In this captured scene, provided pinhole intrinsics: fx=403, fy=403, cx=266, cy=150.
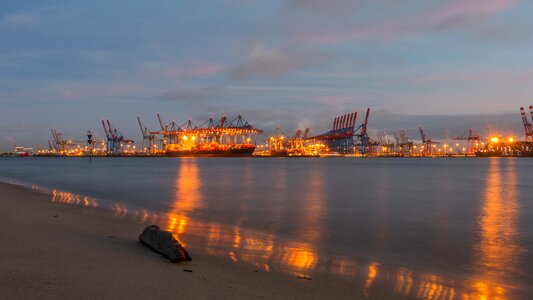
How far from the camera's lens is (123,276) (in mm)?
3562

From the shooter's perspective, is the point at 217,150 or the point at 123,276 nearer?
the point at 123,276

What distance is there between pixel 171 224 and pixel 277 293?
5.13 meters

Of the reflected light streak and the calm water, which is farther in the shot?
the calm water

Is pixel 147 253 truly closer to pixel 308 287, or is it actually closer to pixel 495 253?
pixel 308 287

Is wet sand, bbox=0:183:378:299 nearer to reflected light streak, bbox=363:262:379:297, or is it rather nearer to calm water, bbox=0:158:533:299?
reflected light streak, bbox=363:262:379:297

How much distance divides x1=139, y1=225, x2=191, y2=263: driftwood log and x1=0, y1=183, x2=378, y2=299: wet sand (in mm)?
84

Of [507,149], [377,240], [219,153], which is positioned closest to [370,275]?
[377,240]

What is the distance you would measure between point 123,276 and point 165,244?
909 millimetres

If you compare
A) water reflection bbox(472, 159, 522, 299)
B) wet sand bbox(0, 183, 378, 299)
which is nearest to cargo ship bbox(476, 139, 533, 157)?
water reflection bbox(472, 159, 522, 299)

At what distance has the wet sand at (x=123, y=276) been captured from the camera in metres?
3.16

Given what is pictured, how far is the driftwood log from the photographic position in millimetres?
4296

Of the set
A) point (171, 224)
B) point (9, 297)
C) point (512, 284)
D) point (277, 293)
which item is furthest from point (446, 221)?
point (9, 297)

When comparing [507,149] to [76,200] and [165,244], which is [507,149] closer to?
[76,200]

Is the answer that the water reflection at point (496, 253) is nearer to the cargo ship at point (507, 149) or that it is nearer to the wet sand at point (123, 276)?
the wet sand at point (123, 276)
